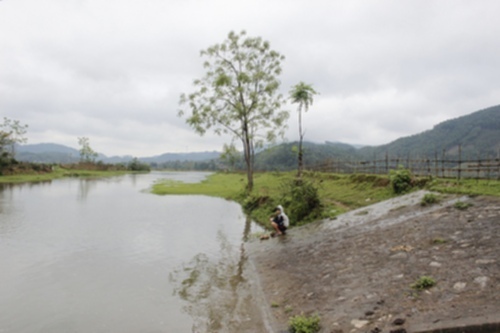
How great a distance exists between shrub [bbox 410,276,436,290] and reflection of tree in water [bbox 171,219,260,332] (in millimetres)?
4201

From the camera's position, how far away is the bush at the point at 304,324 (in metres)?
7.07

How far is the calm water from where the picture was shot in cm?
902

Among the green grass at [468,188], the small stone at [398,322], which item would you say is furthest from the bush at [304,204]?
the small stone at [398,322]

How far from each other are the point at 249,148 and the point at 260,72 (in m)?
8.02

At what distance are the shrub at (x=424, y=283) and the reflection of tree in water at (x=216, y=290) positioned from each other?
13.8 ft

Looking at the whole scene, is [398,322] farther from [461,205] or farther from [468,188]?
[468,188]

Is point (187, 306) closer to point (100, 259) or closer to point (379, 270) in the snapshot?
point (379, 270)

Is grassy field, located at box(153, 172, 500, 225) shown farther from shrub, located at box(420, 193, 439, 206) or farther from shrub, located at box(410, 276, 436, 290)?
shrub, located at box(410, 276, 436, 290)

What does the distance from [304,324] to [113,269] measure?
8.93 m

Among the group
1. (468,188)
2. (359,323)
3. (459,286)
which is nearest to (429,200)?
(468,188)

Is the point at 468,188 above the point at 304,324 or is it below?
above

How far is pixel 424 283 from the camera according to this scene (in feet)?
24.3

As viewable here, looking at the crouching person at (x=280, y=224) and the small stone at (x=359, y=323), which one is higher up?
the crouching person at (x=280, y=224)

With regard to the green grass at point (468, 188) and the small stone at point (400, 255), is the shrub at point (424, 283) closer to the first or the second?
the small stone at point (400, 255)
